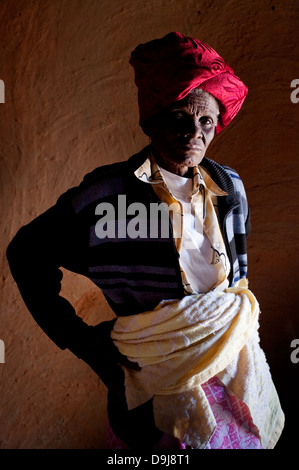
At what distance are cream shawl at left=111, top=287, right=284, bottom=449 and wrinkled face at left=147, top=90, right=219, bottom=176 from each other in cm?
32

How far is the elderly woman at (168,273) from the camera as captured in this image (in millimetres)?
1067

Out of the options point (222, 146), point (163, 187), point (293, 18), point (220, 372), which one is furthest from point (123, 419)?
point (293, 18)

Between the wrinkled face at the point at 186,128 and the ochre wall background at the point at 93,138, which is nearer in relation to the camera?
the wrinkled face at the point at 186,128

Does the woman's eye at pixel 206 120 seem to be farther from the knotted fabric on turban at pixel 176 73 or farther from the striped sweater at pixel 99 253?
the striped sweater at pixel 99 253

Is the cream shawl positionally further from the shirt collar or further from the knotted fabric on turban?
the knotted fabric on turban

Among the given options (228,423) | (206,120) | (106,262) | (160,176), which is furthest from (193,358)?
(206,120)

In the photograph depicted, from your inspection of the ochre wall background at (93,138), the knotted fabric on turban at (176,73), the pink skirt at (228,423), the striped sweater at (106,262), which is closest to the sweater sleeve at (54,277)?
the striped sweater at (106,262)

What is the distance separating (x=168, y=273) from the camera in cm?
111

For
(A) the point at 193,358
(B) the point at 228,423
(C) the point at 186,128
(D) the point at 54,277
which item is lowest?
(B) the point at 228,423

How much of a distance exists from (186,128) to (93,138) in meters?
0.64

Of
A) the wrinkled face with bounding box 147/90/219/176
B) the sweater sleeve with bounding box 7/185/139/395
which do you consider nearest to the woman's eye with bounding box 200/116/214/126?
the wrinkled face with bounding box 147/90/219/176

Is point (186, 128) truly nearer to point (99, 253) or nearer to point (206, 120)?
point (206, 120)
